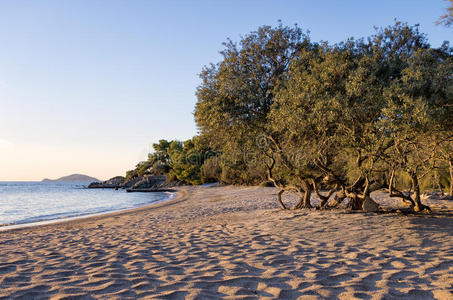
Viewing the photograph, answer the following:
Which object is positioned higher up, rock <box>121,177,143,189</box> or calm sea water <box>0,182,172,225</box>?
rock <box>121,177,143,189</box>

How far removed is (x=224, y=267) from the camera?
5555mm

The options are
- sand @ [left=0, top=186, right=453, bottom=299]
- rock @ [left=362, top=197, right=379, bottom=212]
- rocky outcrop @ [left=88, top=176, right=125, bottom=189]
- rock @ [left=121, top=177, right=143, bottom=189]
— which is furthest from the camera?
rocky outcrop @ [left=88, top=176, right=125, bottom=189]

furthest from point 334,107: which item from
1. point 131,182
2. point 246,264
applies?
point 131,182

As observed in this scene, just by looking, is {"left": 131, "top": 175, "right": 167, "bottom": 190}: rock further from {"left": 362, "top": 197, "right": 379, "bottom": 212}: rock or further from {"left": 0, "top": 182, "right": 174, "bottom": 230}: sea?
{"left": 362, "top": 197, "right": 379, "bottom": 212}: rock

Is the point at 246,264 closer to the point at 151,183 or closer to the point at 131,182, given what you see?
the point at 151,183

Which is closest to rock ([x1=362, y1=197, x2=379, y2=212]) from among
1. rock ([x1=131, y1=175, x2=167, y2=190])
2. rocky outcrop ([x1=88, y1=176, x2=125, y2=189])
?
rock ([x1=131, y1=175, x2=167, y2=190])

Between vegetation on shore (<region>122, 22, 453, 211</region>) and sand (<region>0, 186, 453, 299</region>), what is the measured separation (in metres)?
2.95

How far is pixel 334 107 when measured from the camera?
9.04 meters

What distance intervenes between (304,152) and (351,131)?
2.63 m

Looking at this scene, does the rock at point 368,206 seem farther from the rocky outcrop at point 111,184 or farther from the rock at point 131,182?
the rocky outcrop at point 111,184

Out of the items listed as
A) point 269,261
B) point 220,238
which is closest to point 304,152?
point 220,238

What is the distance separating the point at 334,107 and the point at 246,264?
18.3 feet

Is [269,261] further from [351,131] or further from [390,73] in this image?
[390,73]

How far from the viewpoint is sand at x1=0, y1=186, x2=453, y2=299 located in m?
4.41
